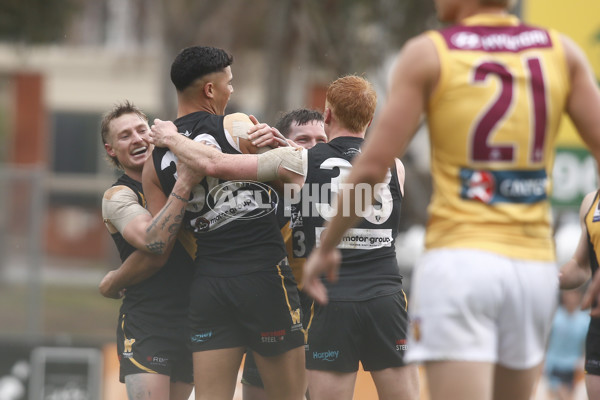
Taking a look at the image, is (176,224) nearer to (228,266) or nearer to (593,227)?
(228,266)

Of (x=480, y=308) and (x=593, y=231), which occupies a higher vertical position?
(x=593, y=231)

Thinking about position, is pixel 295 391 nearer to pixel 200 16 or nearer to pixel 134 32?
pixel 200 16

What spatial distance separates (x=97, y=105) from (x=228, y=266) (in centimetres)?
2901

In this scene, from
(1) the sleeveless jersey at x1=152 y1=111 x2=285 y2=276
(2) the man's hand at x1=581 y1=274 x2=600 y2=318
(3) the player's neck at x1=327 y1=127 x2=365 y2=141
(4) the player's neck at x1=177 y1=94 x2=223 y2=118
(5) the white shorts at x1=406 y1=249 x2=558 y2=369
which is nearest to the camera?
(5) the white shorts at x1=406 y1=249 x2=558 y2=369

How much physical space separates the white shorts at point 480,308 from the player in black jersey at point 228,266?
1556 millimetres

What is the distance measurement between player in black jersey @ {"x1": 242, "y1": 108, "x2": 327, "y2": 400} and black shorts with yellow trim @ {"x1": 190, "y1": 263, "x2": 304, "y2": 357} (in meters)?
0.52

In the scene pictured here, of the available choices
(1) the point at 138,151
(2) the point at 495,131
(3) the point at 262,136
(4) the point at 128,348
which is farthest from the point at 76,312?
(2) the point at 495,131

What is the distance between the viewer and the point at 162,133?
15.2ft

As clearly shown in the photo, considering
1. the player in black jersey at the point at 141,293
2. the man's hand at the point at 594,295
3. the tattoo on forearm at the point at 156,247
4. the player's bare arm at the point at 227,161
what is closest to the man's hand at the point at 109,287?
the player in black jersey at the point at 141,293

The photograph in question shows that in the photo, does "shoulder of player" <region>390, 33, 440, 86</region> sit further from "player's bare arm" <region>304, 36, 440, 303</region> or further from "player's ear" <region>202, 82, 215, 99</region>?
"player's ear" <region>202, 82, 215, 99</region>

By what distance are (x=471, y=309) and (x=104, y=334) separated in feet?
52.1

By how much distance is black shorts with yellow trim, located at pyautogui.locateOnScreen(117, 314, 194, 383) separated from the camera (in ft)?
17.0

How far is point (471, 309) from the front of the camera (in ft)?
10.2

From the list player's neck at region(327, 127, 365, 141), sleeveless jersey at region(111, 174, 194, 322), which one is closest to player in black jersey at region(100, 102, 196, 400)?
sleeveless jersey at region(111, 174, 194, 322)
